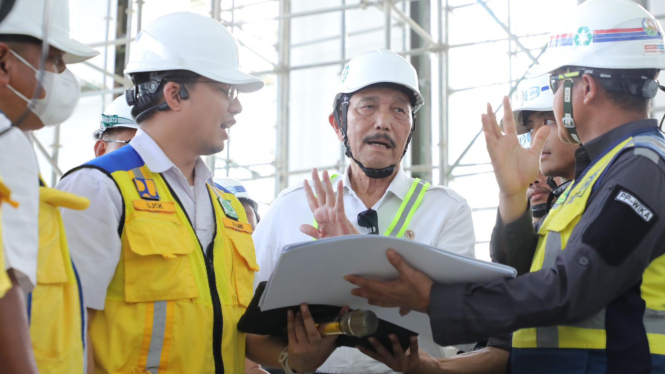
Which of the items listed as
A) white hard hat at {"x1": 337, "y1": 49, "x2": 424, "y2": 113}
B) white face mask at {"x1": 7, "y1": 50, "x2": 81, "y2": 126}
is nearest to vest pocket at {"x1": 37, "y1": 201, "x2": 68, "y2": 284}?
white face mask at {"x1": 7, "y1": 50, "x2": 81, "y2": 126}

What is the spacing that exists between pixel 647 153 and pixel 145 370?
1.73 metres

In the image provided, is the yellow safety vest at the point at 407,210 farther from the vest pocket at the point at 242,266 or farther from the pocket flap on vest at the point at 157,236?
the pocket flap on vest at the point at 157,236

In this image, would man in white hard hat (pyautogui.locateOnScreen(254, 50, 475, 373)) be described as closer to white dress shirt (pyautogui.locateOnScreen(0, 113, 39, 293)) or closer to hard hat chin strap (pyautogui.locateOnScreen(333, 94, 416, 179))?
hard hat chin strap (pyautogui.locateOnScreen(333, 94, 416, 179))

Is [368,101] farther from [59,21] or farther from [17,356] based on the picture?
[17,356]

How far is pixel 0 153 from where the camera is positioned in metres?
1.68

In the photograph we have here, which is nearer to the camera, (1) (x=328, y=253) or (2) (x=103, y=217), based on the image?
(1) (x=328, y=253)

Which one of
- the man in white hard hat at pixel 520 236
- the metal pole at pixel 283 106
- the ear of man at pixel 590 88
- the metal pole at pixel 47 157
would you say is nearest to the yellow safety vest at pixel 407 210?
the man in white hard hat at pixel 520 236

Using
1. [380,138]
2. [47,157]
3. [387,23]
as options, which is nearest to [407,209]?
[380,138]

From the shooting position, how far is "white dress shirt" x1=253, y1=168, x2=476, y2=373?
3447 mm

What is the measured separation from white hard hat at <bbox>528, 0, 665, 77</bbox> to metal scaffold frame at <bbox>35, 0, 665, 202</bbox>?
6.11 m

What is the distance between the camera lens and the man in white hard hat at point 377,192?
11.6 ft

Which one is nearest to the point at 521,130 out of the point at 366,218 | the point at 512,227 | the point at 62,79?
the point at 366,218

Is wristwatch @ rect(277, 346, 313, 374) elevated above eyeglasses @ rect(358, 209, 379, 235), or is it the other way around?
eyeglasses @ rect(358, 209, 379, 235)

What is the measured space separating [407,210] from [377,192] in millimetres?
223
